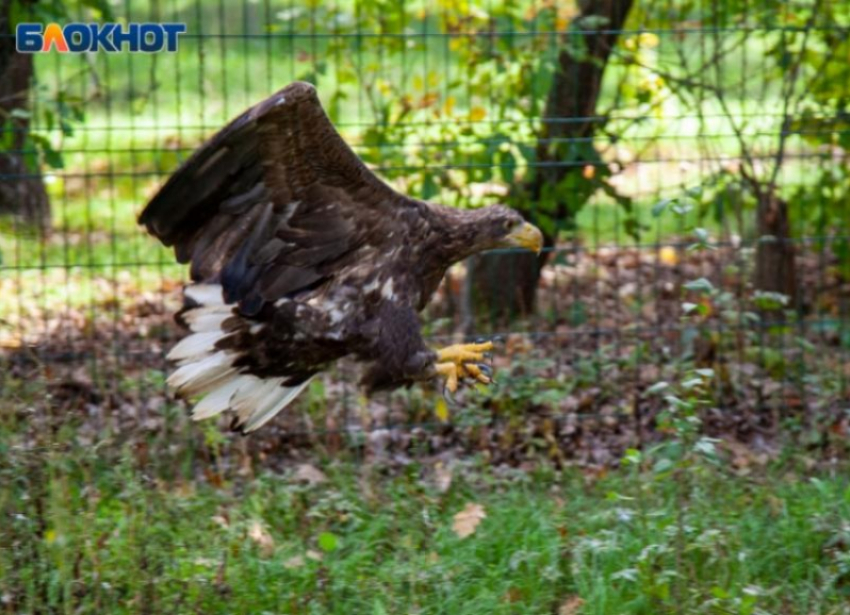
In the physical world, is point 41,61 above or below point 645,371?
above

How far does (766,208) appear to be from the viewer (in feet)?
24.1

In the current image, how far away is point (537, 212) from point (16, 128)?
256 centimetres

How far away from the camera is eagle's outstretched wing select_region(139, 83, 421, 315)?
15.4ft

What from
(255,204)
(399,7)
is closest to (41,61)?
(399,7)

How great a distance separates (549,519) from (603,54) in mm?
2797

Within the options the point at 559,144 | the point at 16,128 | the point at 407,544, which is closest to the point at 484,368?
the point at 407,544

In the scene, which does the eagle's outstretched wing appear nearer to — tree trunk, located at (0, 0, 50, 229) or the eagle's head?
the eagle's head

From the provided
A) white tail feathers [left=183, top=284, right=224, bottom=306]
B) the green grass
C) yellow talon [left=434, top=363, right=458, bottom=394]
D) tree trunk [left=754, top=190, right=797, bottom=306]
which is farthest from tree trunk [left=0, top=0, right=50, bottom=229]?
tree trunk [left=754, top=190, right=797, bottom=306]

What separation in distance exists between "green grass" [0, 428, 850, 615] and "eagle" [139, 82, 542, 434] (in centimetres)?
51

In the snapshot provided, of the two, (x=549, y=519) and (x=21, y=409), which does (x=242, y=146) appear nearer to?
(x=21, y=409)

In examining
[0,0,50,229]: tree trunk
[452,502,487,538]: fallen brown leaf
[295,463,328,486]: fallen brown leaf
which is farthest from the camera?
[0,0,50,229]: tree trunk

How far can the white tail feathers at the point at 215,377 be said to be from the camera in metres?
5.04

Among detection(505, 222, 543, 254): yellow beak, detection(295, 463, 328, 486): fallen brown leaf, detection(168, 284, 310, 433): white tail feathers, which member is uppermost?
detection(505, 222, 543, 254): yellow beak

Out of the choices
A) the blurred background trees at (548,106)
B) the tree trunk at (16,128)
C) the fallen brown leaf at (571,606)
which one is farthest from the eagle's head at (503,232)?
the tree trunk at (16,128)
